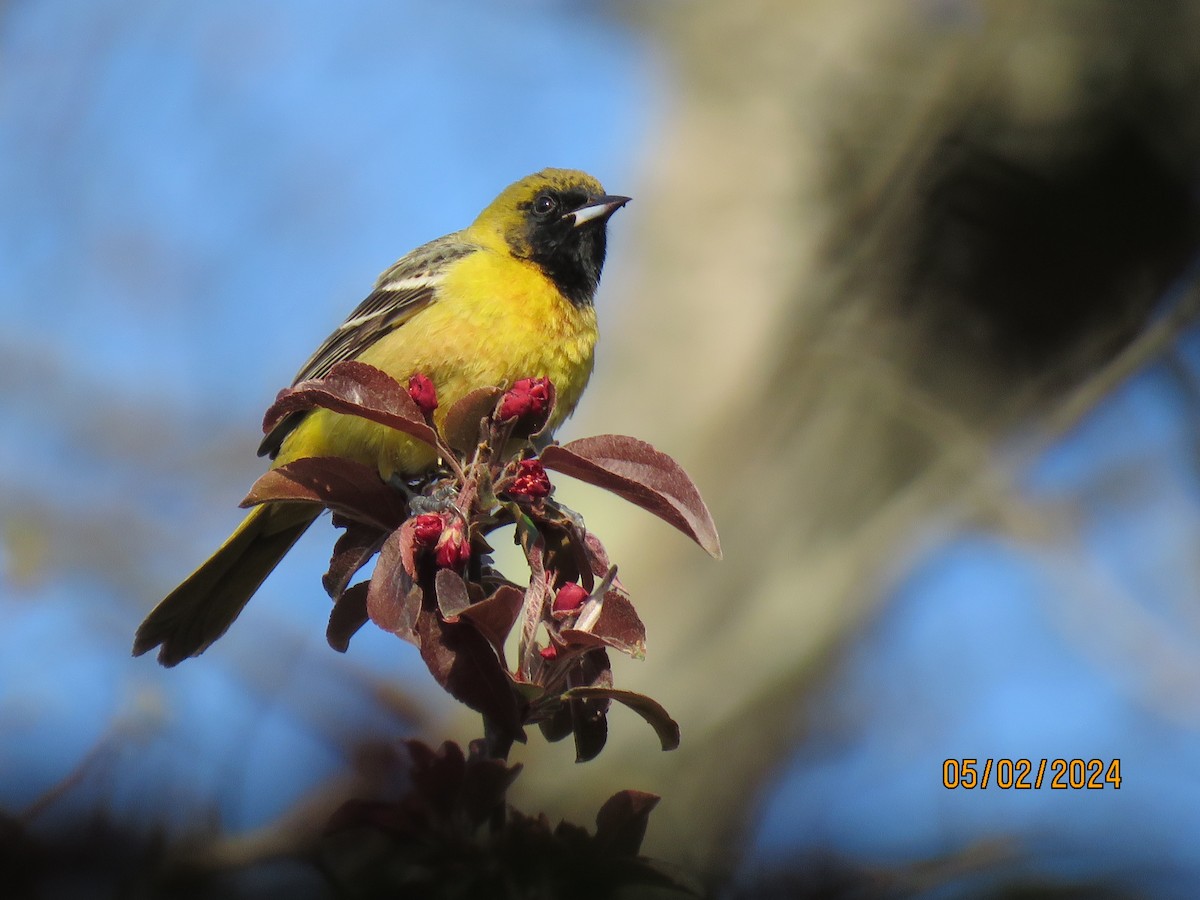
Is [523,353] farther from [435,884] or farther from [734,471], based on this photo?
[734,471]

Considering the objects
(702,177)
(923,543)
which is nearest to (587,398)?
(702,177)

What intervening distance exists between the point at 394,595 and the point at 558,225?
2.80m

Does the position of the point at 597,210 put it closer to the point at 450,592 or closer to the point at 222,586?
the point at 222,586

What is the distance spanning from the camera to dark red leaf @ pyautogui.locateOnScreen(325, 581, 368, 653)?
2756 millimetres

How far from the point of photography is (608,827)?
6.88ft

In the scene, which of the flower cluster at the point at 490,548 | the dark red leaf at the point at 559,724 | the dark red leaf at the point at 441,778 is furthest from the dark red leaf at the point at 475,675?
the dark red leaf at the point at 559,724

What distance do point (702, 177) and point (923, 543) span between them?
343 centimetres

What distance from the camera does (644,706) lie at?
2.32 metres

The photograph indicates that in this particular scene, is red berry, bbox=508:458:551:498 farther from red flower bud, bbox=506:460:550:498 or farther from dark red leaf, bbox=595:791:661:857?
dark red leaf, bbox=595:791:661:857

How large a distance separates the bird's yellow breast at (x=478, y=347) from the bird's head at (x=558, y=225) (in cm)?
21

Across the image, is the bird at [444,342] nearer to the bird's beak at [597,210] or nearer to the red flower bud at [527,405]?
the bird's beak at [597,210]

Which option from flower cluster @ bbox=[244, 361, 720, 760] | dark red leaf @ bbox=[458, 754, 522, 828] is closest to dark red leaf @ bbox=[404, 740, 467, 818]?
dark red leaf @ bbox=[458, 754, 522, 828]

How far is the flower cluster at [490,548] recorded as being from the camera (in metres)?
2.26

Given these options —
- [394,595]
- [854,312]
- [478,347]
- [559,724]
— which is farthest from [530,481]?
[854,312]
